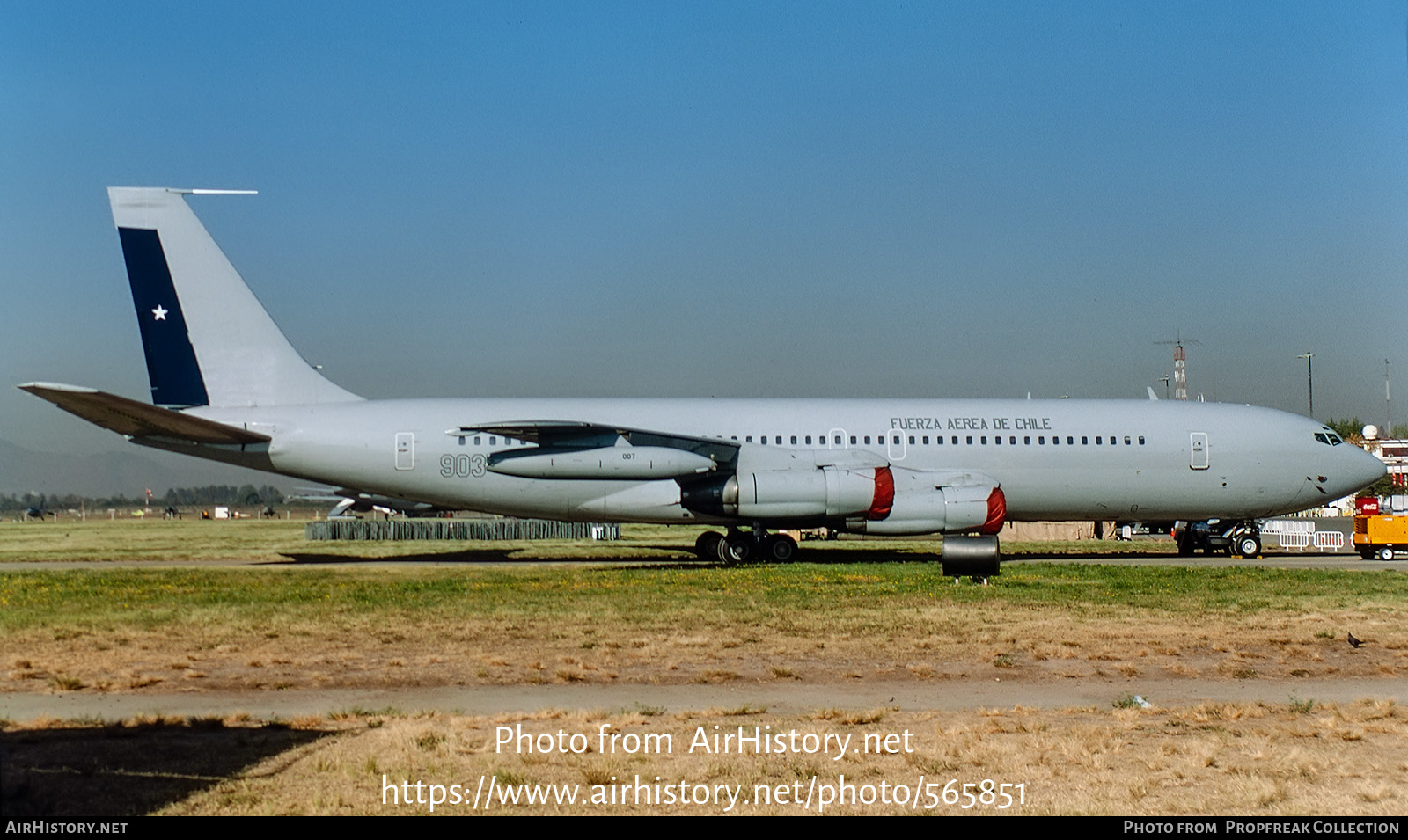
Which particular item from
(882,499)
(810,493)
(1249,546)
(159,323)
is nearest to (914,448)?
(882,499)

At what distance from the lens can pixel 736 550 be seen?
26.7 meters

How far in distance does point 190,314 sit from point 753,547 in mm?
13647

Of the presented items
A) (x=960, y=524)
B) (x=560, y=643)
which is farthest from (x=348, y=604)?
(x=960, y=524)

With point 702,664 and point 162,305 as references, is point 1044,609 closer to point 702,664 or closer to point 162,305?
point 702,664

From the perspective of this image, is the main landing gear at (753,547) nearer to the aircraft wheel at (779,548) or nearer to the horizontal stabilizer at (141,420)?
the aircraft wheel at (779,548)

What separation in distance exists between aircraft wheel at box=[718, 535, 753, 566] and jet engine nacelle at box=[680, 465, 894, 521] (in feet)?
3.17

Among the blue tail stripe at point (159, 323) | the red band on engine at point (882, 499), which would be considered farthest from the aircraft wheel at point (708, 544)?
the blue tail stripe at point (159, 323)

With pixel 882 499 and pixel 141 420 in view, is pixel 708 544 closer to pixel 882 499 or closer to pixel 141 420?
pixel 882 499

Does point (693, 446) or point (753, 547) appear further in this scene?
point (693, 446)

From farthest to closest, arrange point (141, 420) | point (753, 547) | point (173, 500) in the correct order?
point (173, 500) → point (753, 547) → point (141, 420)

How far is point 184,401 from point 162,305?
7.26 feet

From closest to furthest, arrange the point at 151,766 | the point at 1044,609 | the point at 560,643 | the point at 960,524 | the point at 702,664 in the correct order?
the point at 151,766 < the point at 702,664 < the point at 560,643 < the point at 1044,609 < the point at 960,524

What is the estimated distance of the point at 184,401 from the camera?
2653 cm

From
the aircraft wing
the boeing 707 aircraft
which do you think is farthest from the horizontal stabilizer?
the aircraft wing
